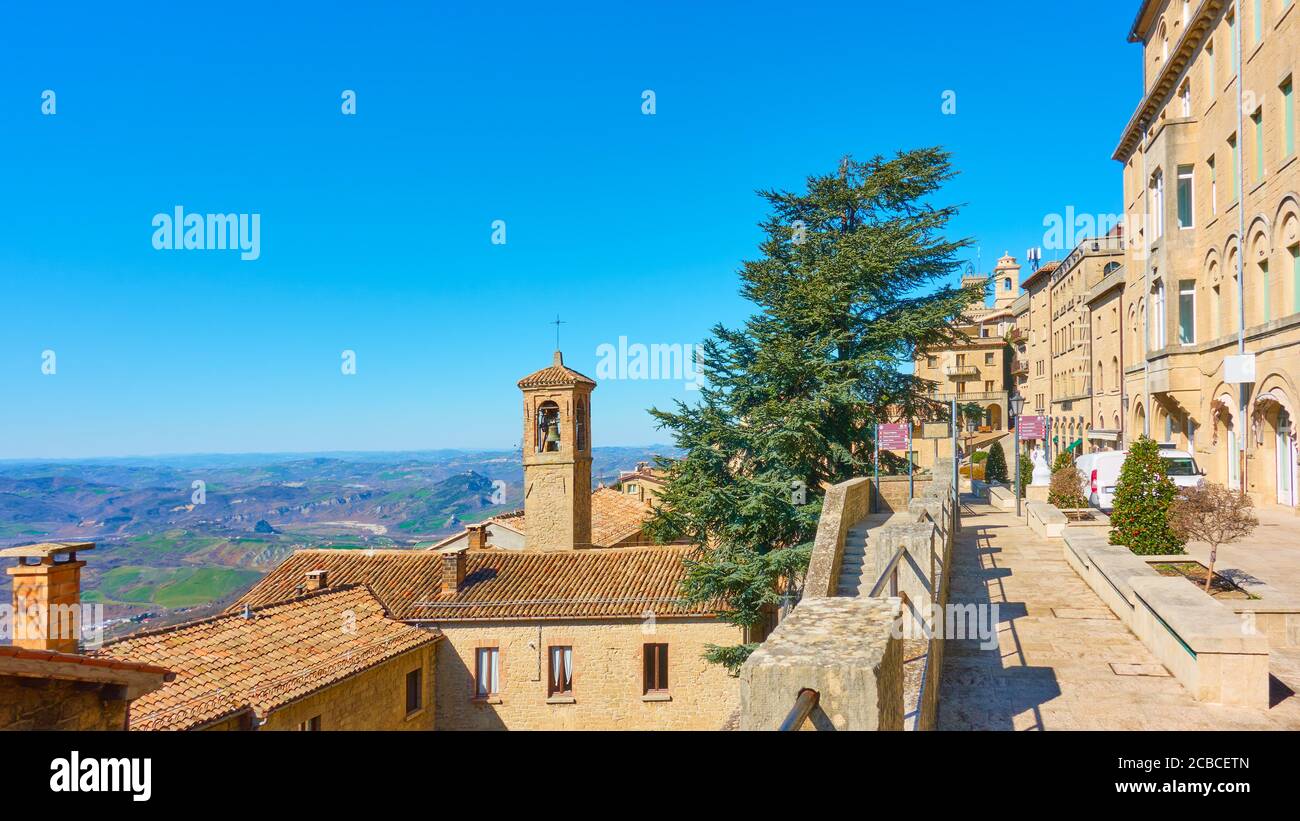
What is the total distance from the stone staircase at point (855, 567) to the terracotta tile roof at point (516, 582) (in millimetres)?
8586

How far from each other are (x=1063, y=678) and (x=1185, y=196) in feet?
75.9

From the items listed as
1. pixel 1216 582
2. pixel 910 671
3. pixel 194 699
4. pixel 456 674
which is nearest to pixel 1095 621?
pixel 1216 582

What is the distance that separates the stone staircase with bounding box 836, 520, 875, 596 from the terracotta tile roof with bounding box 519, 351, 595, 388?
730 inches

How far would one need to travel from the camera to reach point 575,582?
2342 cm

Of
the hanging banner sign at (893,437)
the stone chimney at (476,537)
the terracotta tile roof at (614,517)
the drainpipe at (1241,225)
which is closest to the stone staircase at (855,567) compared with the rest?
the hanging banner sign at (893,437)

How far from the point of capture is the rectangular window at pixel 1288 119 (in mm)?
17953

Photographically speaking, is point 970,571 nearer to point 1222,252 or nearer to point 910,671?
point 910,671

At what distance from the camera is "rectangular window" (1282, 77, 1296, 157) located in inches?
707

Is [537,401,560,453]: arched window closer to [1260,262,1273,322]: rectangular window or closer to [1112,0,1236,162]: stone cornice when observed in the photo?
[1260,262,1273,322]: rectangular window

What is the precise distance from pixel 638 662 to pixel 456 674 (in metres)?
5.32

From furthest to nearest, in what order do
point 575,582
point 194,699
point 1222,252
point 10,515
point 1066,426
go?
point 10,515 → point 1066,426 → point 575,582 → point 1222,252 → point 194,699

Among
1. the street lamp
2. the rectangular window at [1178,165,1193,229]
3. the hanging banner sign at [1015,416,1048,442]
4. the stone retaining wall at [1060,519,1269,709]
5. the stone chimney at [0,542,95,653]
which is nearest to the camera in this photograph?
the stone retaining wall at [1060,519,1269,709]

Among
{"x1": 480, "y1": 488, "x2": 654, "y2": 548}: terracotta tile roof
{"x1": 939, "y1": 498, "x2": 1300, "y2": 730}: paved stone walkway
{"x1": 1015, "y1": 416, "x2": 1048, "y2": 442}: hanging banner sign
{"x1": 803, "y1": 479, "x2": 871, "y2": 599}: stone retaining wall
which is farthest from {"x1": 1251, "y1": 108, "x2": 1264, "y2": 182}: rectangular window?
{"x1": 480, "y1": 488, "x2": 654, "y2": 548}: terracotta tile roof

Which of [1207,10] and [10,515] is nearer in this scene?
[1207,10]
